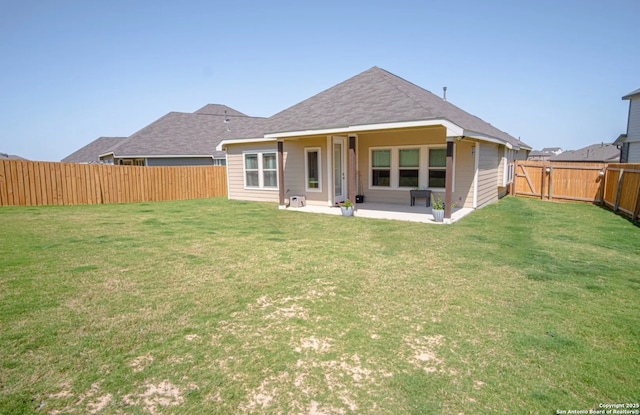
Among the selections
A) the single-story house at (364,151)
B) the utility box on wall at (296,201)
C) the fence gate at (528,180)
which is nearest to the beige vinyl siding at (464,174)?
the single-story house at (364,151)

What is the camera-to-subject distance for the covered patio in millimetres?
10492

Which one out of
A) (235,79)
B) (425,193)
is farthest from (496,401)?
(235,79)

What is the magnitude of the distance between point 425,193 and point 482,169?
94.3 inches

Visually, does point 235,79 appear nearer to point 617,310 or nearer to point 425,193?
point 425,193

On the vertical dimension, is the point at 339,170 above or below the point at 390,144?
below

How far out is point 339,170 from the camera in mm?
13297

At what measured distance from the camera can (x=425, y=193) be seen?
1226cm

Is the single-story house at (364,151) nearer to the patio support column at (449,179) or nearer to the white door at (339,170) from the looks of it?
the white door at (339,170)

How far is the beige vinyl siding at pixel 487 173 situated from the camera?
491 inches

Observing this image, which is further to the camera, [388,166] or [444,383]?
[388,166]

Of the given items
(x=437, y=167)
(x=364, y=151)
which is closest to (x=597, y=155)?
(x=437, y=167)

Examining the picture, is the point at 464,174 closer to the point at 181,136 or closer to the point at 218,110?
the point at 181,136

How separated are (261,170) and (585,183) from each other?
14083mm

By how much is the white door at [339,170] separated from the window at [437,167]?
323 centimetres
